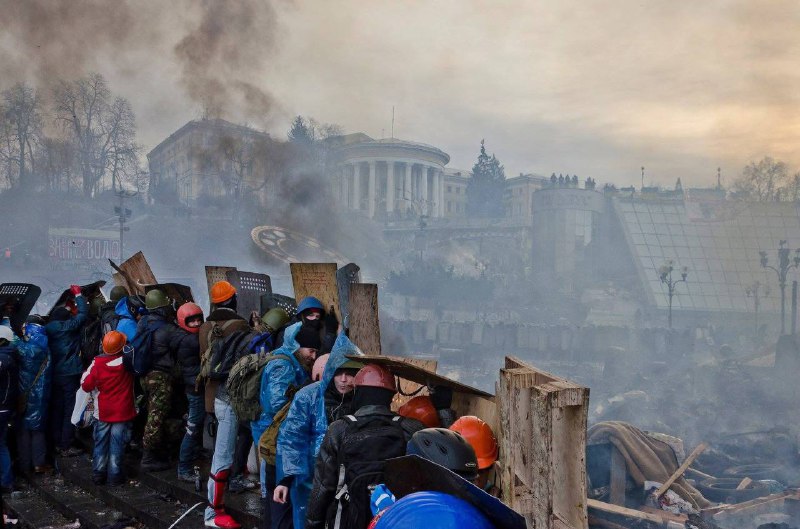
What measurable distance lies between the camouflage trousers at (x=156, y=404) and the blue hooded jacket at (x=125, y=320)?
520 millimetres

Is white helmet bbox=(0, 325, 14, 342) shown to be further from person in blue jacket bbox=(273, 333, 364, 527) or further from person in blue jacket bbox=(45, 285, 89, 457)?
person in blue jacket bbox=(273, 333, 364, 527)

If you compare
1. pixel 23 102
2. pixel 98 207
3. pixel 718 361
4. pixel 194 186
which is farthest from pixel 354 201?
pixel 718 361

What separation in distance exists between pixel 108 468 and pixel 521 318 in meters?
35.8

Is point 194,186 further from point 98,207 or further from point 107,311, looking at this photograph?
point 107,311

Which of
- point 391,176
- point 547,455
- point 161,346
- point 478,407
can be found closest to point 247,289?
point 161,346

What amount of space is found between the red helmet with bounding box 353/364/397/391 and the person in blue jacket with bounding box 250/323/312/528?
3.10ft

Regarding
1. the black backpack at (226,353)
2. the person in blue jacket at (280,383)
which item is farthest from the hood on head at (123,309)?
the person in blue jacket at (280,383)

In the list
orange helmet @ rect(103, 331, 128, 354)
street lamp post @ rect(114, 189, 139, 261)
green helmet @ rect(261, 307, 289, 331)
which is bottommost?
orange helmet @ rect(103, 331, 128, 354)

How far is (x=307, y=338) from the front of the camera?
4230 mm

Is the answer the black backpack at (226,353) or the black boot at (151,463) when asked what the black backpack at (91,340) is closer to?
the black boot at (151,463)

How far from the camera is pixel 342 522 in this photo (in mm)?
2650

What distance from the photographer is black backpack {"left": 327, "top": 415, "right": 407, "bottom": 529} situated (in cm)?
246

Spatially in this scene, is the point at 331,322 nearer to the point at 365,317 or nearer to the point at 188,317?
the point at 365,317

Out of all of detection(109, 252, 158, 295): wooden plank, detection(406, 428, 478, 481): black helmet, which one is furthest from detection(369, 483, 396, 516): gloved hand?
detection(109, 252, 158, 295): wooden plank
